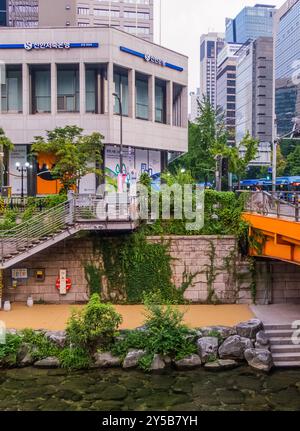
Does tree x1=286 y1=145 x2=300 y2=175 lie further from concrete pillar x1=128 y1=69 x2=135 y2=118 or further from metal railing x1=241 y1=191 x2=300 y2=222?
metal railing x1=241 y1=191 x2=300 y2=222

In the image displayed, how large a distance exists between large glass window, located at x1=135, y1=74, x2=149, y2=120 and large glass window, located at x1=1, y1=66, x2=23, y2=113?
9.99 metres

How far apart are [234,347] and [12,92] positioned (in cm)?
3044

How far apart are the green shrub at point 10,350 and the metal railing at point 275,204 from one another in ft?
36.6

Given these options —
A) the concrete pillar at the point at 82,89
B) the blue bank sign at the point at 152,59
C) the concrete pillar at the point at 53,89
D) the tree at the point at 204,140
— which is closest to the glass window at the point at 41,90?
the concrete pillar at the point at 53,89

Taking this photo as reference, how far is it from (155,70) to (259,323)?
29764 mm

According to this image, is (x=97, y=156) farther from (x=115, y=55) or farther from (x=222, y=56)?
(x=222, y=56)

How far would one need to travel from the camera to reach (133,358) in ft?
58.5

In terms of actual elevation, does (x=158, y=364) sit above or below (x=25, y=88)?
below

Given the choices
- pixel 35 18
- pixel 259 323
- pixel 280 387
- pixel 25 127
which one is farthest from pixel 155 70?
pixel 35 18

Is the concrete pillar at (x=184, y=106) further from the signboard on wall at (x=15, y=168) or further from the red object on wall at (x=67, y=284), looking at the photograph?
the red object on wall at (x=67, y=284)

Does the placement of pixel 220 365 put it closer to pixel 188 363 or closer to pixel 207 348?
pixel 207 348

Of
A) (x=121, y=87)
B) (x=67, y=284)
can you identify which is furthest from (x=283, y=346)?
(x=121, y=87)

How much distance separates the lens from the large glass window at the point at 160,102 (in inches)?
1797

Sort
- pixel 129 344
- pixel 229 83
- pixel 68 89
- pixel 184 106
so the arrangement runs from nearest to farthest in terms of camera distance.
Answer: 1. pixel 129 344
2. pixel 68 89
3. pixel 184 106
4. pixel 229 83
